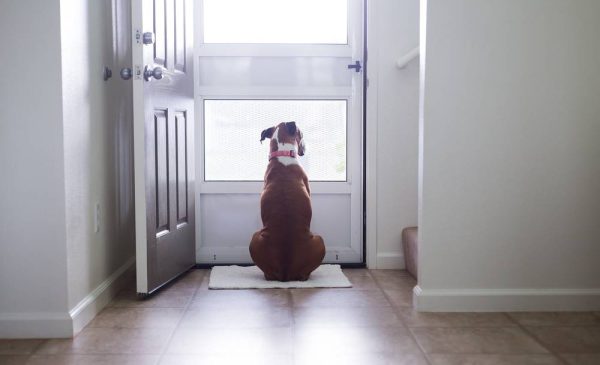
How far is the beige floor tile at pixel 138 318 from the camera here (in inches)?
97.0

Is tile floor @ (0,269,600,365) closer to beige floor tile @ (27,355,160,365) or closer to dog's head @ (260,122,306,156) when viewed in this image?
beige floor tile @ (27,355,160,365)

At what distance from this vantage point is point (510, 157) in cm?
260

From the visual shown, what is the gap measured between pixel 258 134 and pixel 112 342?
1.62m

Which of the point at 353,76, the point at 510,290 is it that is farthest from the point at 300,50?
the point at 510,290

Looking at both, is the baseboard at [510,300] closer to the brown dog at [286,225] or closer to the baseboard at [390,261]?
the brown dog at [286,225]

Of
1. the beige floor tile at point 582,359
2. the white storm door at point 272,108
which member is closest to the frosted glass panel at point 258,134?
the white storm door at point 272,108

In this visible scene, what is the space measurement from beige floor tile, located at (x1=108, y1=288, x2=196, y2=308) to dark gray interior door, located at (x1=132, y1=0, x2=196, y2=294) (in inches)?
1.7

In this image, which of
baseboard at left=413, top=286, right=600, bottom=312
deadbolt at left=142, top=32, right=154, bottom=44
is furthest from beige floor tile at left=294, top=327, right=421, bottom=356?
deadbolt at left=142, top=32, right=154, bottom=44

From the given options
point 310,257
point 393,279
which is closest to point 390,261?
point 393,279

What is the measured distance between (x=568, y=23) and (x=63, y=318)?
219cm

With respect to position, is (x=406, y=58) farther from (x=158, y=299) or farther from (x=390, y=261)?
(x=158, y=299)

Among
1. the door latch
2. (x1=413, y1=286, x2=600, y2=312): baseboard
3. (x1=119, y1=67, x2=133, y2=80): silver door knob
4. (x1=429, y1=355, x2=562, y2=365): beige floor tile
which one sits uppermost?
the door latch

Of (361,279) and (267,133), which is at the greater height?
(267,133)

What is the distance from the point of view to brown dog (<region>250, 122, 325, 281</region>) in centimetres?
308
